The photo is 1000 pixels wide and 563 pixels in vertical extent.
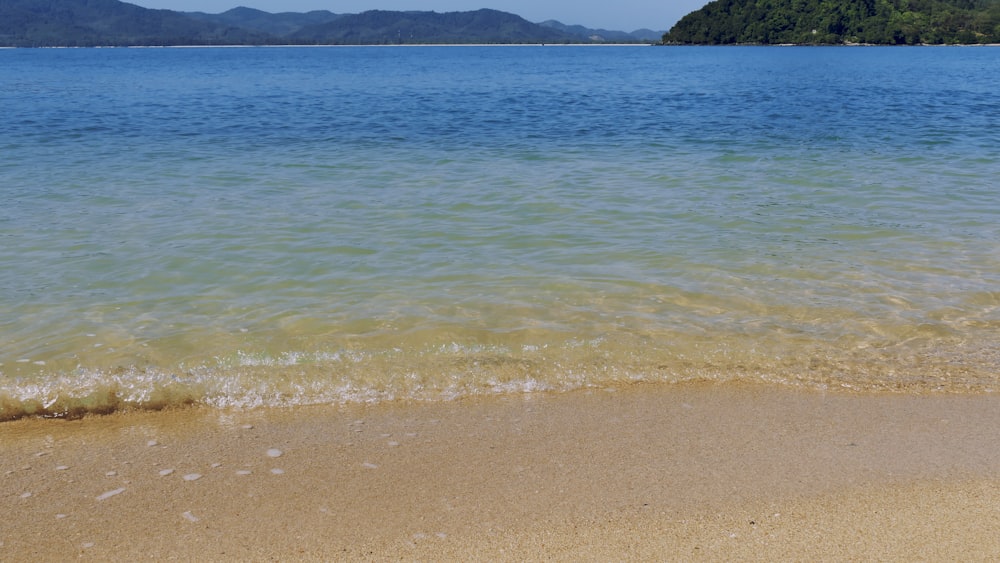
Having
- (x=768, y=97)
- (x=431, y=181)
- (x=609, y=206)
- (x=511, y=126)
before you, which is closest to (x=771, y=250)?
(x=609, y=206)

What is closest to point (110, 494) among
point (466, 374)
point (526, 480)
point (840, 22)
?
point (526, 480)

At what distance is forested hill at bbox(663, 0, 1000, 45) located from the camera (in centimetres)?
13462

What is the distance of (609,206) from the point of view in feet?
34.6

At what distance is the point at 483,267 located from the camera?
7.65 metres

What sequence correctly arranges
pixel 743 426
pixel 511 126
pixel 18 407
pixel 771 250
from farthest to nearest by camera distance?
pixel 511 126, pixel 771 250, pixel 18 407, pixel 743 426

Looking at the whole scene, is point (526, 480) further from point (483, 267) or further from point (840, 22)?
point (840, 22)

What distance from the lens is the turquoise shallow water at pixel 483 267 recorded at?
527cm

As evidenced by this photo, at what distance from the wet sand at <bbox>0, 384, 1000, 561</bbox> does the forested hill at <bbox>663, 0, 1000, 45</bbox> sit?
→ 154 m

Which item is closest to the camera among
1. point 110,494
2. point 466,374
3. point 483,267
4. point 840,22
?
point 110,494

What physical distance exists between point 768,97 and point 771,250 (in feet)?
86.2

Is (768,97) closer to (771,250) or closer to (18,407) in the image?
(771,250)

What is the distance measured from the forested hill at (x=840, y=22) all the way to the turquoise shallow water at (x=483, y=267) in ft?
459

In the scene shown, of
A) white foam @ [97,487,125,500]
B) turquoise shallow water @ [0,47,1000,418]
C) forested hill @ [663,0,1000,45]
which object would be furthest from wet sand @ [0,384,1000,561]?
forested hill @ [663,0,1000,45]

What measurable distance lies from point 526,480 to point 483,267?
4033 mm
